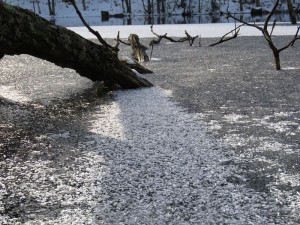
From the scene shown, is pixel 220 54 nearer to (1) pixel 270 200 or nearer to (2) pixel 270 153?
(2) pixel 270 153

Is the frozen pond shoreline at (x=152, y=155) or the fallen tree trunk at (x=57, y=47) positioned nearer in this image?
the frozen pond shoreline at (x=152, y=155)

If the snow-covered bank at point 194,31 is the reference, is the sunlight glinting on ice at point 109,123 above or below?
below

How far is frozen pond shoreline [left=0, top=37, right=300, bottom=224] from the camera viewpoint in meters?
1.96

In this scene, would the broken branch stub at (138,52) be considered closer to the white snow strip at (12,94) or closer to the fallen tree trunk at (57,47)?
the fallen tree trunk at (57,47)

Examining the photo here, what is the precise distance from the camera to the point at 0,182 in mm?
2316

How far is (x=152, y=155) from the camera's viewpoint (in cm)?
277

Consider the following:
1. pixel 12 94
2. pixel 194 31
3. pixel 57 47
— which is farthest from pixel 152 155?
pixel 194 31

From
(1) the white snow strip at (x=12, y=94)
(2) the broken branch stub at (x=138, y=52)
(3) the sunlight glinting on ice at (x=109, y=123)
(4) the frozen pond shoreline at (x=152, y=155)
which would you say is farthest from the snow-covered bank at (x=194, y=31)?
(3) the sunlight glinting on ice at (x=109, y=123)

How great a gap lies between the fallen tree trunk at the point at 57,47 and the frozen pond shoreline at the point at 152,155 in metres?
0.31

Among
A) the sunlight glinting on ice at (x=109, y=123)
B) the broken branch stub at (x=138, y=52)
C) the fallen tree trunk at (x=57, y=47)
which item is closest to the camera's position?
the sunlight glinting on ice at (x=109, y=123)

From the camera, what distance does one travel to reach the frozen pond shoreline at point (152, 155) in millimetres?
1957

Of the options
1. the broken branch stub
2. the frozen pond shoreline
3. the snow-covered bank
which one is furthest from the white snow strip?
the snow-covered bank

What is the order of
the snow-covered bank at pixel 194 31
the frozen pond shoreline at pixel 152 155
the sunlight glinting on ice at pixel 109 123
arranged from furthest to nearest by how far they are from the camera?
the snow-covered bank at pixel 194 31 → the sunlight glinting on ice at pixel 109 123 → the frozen pond shoreline at pixel 152 155

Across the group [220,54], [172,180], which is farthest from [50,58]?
[220,54]
